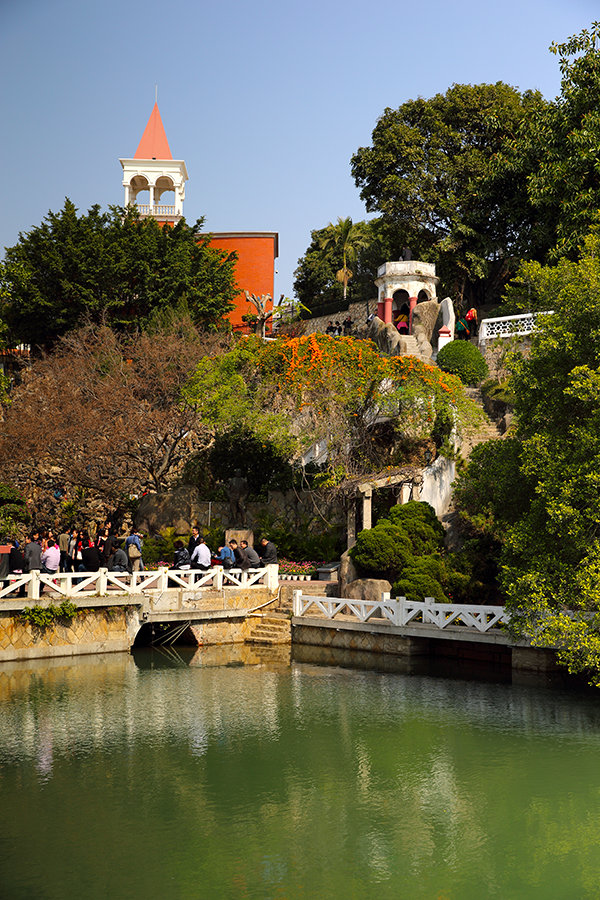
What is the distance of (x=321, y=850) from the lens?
937 centimetres

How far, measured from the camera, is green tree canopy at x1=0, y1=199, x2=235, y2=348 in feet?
111

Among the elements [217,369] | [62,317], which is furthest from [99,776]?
[62,317]

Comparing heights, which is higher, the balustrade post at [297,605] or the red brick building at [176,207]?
the red brick building at [176,207]

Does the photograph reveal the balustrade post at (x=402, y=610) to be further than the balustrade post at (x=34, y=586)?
Yes

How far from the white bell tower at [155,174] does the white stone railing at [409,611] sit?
28995mm

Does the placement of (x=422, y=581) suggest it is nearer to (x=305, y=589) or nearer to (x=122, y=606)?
(x=305, y=589)

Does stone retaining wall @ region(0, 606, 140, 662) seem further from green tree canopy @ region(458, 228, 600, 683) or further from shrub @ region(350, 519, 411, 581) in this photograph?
green tree canopy @ region(458, 228, 600, 683)

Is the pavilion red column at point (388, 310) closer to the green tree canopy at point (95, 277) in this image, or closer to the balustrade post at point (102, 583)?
the green tree canopy at point (95, 277)

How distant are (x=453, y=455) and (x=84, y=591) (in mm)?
10607

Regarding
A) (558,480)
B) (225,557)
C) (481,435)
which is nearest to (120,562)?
(225,557)

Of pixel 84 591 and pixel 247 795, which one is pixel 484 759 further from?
pixel 84 591

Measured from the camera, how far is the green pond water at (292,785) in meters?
8.76

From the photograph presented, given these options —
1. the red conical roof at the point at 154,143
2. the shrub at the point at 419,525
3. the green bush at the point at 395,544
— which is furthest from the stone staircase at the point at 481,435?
the red conical roof at the point at 154,143

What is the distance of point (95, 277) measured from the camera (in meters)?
34.1
